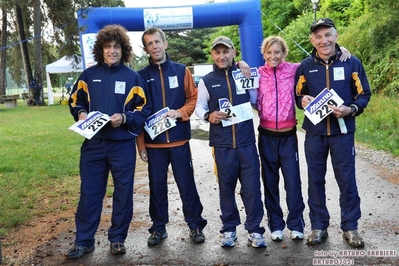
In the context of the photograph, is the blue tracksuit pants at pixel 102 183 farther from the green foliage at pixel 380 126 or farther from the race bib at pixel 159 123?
the green foliage at pixel 380 126

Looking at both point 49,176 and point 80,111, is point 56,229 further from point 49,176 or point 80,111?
point 49,176

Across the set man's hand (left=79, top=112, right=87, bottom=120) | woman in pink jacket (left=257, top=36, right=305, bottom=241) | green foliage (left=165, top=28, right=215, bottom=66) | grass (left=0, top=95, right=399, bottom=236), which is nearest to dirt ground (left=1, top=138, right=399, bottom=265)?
grass (left=0, top=95, right=399, bottom=236)

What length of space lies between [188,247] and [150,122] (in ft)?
4.35

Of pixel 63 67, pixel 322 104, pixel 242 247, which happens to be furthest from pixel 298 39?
pixel 242 247

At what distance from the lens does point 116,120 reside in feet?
14.9

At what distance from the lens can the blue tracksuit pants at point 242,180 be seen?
4789 mm

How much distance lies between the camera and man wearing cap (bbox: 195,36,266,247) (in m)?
4.77

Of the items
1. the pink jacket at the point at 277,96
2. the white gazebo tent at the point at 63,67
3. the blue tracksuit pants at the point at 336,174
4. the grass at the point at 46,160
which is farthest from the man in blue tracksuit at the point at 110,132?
the white gazebo tent at the point at 63,67

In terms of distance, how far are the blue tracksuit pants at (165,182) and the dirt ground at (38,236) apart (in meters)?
0.65

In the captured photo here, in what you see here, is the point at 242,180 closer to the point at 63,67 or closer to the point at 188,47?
the point at 63,67

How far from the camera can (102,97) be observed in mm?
4699

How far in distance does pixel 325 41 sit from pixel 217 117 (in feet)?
4.20

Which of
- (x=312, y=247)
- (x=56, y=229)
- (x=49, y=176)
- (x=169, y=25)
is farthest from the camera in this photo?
(x=169, y=25)

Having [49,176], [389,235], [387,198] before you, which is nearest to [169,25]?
[49,176]
